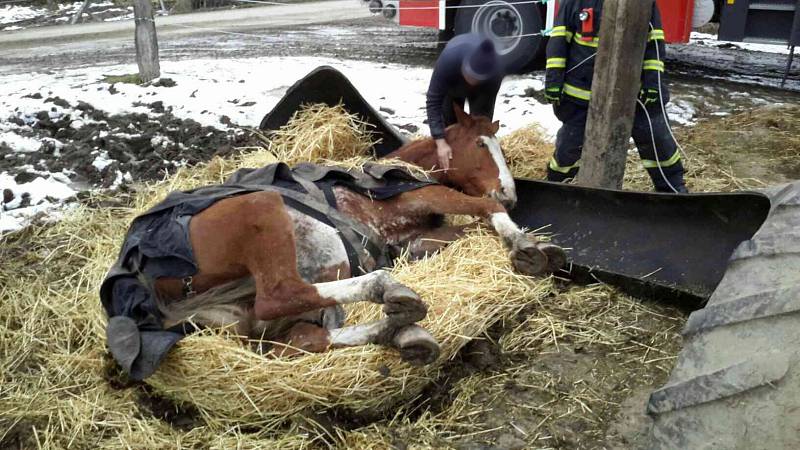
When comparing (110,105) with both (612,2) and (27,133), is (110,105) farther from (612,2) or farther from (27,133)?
(612,2)

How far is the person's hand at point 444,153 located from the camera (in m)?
4.66

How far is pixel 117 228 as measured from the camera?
4566 mm

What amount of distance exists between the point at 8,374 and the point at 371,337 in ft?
6.14

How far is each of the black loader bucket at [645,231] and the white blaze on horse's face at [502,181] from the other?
0.55ft

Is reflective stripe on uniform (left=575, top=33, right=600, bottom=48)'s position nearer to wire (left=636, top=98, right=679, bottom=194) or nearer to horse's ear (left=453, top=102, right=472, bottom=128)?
wire (left=636, top=98, right=679, bottom=194)

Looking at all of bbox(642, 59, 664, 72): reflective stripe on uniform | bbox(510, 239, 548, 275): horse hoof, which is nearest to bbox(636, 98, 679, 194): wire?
bbox(642, 59, 664, 72): reflective stripe on uniform

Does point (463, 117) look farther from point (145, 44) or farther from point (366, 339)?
point (145, 44)

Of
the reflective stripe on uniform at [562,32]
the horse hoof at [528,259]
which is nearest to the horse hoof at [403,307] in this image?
the horse hoof at [528,259]

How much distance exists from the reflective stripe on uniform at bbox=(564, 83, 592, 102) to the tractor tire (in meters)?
3.08

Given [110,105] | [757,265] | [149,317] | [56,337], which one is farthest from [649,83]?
[110,105]

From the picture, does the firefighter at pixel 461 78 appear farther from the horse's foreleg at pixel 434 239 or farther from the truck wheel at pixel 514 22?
the truck wheel at pixel 514 22

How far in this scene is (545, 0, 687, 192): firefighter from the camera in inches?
180

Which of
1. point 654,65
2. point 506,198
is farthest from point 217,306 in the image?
point 654,65

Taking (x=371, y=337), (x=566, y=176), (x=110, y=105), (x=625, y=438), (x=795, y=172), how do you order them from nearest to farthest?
(x=625, y=438) < (x=371, y=337) < (x=566, y=176) < (x=795, y=172) < (x=110, y=105)
